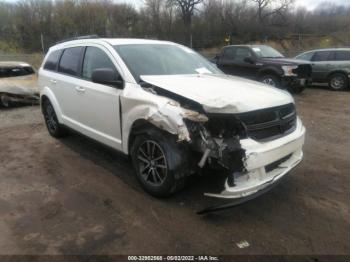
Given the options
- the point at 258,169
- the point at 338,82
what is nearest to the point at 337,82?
the point at 338,82

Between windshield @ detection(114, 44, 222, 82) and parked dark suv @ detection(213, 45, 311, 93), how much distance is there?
6.56 m

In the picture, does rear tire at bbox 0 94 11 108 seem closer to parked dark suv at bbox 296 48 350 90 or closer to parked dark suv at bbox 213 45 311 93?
parked dark suv at bbox 213 45 311 93

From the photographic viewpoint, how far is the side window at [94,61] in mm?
4500

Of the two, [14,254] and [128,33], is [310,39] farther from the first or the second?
[14,254]

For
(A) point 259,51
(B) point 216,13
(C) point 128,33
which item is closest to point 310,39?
(B) point 216,13

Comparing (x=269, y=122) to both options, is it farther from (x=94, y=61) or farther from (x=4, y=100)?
(x=4, y=100)

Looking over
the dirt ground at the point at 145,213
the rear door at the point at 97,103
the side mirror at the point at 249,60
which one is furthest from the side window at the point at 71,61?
the side mirror at the point at 249,60

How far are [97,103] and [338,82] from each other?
11.4 m

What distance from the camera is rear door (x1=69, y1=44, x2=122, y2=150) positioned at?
4.33 metres

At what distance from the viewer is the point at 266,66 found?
11.2m

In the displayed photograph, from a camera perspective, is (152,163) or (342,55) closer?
(152,163)

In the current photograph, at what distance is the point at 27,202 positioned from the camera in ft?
13.2

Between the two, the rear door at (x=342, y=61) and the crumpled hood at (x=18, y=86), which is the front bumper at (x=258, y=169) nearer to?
the crumpled hood at (x=18, y=86)

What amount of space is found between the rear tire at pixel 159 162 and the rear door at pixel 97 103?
516 millimetres
